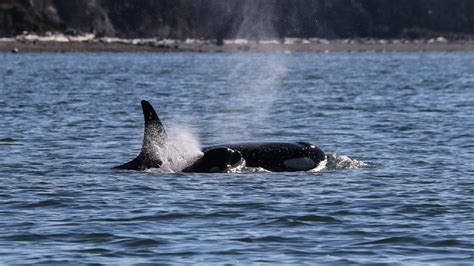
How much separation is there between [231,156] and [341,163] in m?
2.84

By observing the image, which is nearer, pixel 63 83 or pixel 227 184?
pixel 227 184

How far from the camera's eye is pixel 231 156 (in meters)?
27.6

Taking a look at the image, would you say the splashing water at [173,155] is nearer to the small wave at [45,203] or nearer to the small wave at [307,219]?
the small wave at [45,203]

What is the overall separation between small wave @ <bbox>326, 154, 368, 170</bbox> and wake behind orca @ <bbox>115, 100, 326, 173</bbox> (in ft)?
0.92

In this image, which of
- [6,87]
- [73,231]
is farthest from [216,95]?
[73,231]

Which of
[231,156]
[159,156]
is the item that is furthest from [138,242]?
[159,156]

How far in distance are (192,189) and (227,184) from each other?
1.01m

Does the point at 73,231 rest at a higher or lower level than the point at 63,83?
higher

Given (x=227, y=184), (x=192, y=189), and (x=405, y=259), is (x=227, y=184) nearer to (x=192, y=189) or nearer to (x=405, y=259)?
(x=192, y=189)

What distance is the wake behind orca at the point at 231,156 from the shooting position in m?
27.6

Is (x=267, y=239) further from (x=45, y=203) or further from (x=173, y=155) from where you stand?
(x=173, y=155)

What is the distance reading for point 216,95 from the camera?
224 ft

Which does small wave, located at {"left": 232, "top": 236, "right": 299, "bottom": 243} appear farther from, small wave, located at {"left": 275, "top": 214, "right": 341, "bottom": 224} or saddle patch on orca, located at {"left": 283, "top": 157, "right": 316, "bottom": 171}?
saddle patch on orca, located at {"left": 283, "top": 157, "right": 316, "bottom": 171}

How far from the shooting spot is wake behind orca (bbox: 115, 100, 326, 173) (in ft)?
90.5
